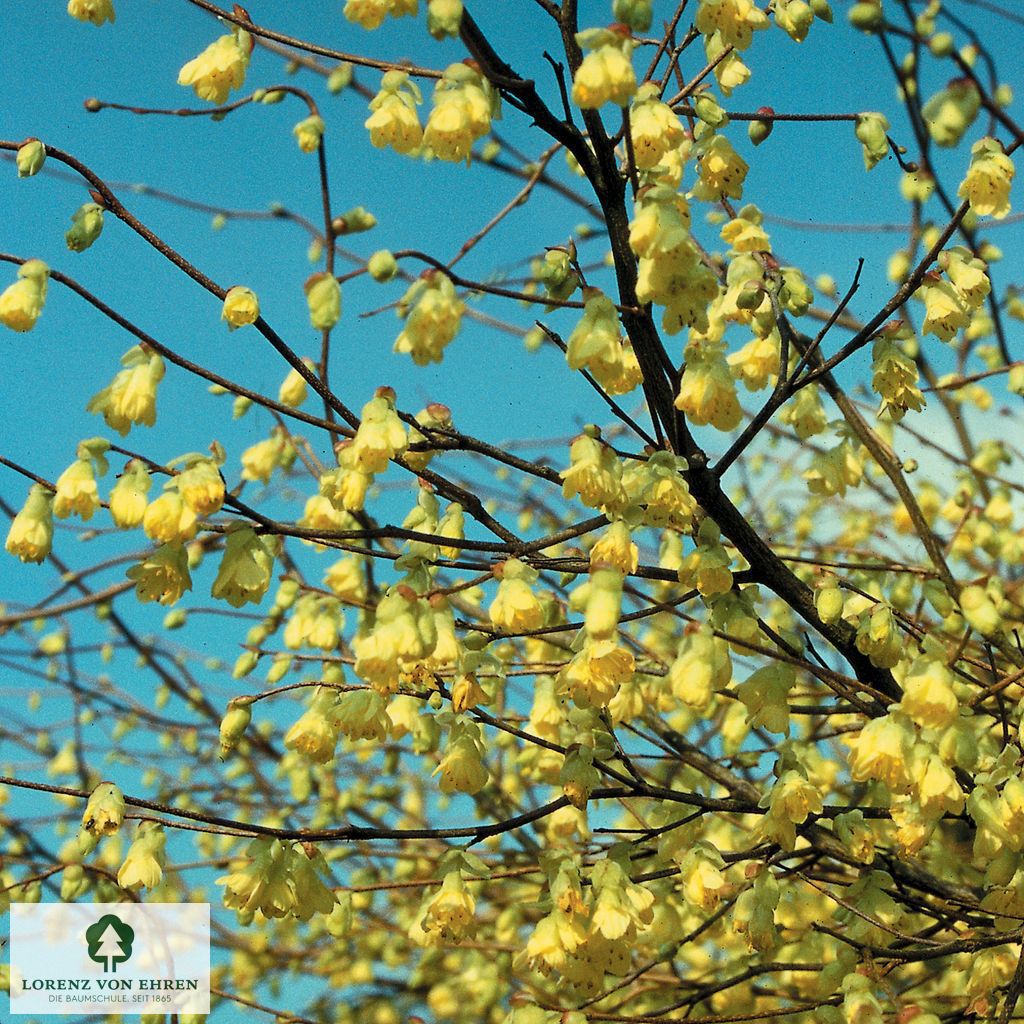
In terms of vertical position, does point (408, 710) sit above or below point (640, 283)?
below

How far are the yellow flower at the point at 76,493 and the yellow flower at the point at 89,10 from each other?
0.99 metres

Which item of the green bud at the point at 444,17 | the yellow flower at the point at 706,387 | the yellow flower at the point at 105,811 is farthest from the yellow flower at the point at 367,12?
the yellow flower at the point at 105,811

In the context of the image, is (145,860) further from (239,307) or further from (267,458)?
(267,458)

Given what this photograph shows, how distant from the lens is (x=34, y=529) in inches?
85.2

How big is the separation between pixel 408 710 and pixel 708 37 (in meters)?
1.77

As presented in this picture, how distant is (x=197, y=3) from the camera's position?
2.20 m

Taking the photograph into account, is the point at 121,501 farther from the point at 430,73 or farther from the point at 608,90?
the point at 608,90

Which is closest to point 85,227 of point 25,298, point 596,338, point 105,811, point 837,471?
point 25,298

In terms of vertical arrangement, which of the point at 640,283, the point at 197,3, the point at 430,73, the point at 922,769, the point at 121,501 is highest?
the point at 197,3

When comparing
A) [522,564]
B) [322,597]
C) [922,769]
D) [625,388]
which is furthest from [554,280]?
[322,597]

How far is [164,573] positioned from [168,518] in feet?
0.49

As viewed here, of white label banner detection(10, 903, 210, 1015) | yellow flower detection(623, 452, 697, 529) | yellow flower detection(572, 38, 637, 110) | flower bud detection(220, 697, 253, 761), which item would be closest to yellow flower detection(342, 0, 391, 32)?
yellow flower detection(572, 38, 637, 110)

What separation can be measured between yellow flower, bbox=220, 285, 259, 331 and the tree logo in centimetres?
250

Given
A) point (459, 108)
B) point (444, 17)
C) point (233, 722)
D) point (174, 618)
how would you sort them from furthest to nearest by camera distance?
point (174, 618) < point (233, 722) < point (459, 108) < point (444, 17)
